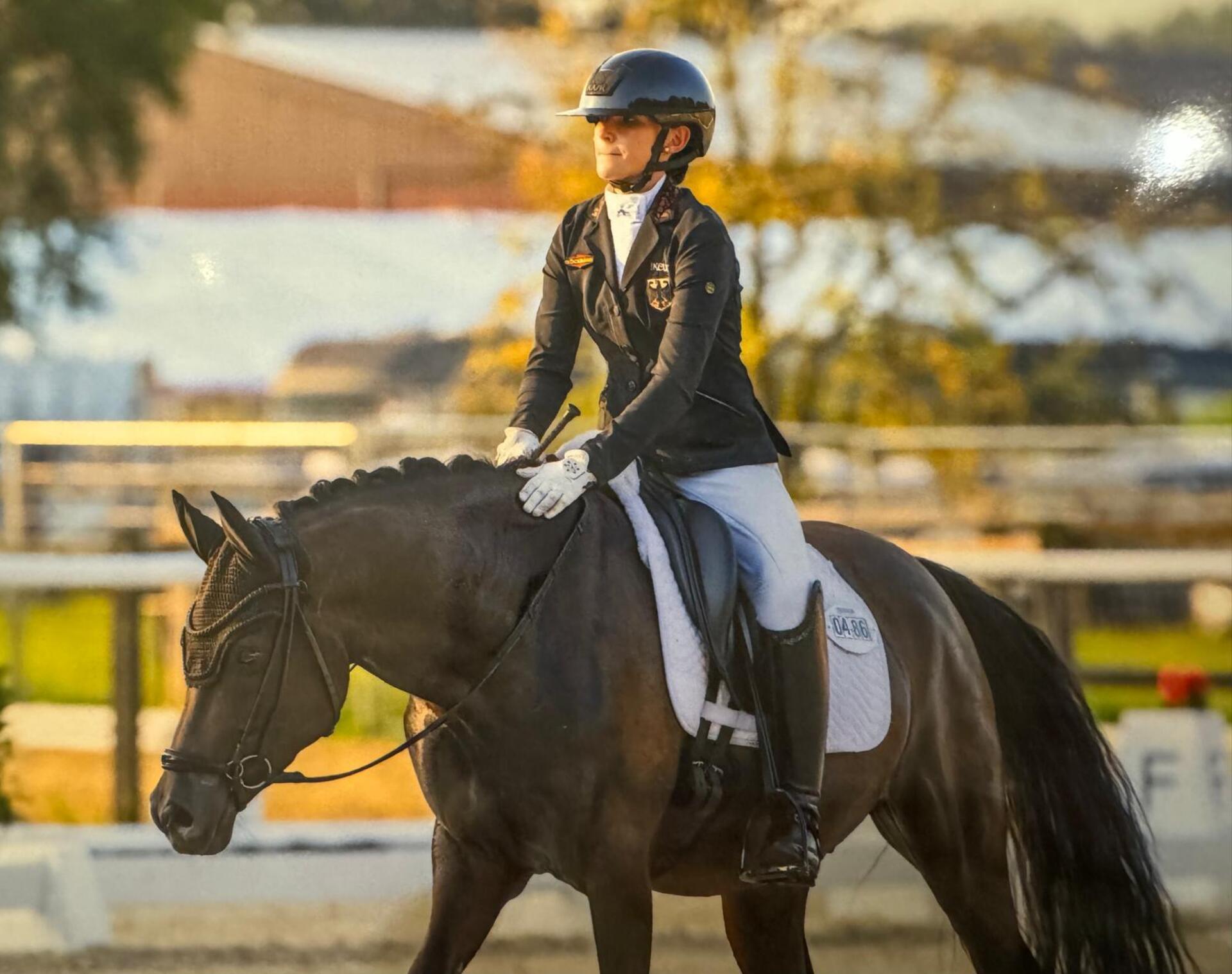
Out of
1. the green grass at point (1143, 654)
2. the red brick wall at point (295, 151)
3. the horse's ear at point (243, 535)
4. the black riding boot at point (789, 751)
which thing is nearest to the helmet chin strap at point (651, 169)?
the black riding boot at point (789, 751)

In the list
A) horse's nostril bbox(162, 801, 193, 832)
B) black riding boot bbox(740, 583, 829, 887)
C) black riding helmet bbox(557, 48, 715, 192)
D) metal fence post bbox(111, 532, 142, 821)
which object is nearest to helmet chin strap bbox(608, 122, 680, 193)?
black riding helmet bbox(557, 48, 715, 192)

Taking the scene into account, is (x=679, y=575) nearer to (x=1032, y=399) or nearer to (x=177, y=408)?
(x=177, y=408)

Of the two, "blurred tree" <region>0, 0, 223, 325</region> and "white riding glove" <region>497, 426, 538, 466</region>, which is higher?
"blurred tree" <region>0, 0, 223, 325</region>

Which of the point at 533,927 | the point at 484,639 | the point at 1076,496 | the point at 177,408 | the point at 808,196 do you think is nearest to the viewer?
the point at 484,639

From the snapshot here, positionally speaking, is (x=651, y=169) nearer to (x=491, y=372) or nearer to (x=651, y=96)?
(x=651, y=96)

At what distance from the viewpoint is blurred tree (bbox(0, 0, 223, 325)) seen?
225 inches

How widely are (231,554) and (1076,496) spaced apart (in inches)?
202

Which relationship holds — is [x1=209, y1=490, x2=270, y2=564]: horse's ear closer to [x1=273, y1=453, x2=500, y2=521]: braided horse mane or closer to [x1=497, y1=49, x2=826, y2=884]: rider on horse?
[x1=273, y1=453, x2=500, y2=521]: braided horse mane

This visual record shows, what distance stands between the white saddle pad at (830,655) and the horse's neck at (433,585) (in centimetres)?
19

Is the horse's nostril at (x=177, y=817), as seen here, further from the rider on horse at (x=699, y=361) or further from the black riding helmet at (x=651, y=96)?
the black riding helmet at (x=651, y=96)

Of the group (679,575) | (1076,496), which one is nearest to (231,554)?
(679,575)

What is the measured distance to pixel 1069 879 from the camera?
3.71 meters

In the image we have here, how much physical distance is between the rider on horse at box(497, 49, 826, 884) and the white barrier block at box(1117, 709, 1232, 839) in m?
2.58

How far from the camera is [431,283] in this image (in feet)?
19.0
